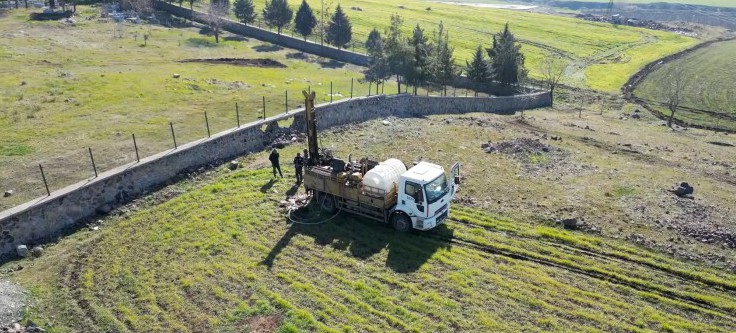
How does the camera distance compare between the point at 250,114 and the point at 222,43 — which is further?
the point at 222,43

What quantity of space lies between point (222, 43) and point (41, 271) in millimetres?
49149

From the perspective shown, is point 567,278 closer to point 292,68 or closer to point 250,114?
A: point 250,114

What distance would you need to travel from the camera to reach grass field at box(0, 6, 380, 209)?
979 inches

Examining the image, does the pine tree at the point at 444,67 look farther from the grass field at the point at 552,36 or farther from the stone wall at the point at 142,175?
the grass field at the point at 552,36

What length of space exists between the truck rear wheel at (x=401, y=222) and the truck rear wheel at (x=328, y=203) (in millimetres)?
2681

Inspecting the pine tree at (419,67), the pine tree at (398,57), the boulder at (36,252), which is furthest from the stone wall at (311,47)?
the boulder at (36,252)

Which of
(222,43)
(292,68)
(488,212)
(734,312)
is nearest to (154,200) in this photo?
(488,212)

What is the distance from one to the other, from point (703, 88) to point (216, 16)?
202 ft

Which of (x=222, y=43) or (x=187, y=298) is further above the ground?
(x=222, y=43)

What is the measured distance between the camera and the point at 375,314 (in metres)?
15.7

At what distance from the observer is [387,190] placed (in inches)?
789

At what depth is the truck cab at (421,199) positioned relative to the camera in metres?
Answer: 19.3

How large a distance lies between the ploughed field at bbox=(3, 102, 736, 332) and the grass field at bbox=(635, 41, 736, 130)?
29743mm

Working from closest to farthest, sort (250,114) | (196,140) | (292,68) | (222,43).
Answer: (196,140), (250,114), (292,68), (222,43)
